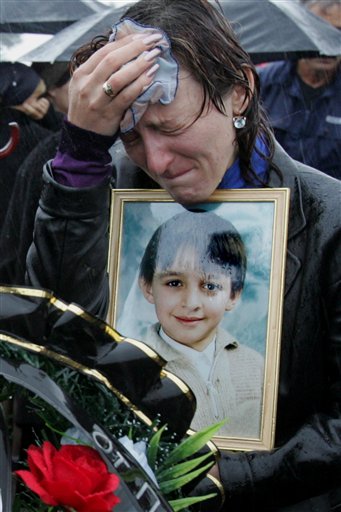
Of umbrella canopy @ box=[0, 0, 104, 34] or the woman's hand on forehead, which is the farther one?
umbrella canopy @ box=[0, 0, 104, 34]

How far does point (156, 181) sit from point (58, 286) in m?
0.28

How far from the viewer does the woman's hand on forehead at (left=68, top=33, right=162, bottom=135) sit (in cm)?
189

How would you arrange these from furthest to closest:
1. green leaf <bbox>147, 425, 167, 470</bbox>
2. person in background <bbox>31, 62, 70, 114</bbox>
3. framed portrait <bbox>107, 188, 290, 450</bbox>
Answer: person in background <bbox>31, 62, 70, 114</bbox> < framed portrait <bbox>107, 188, 290, 450</bbox> < green leaf <bbox>147, 425, 167, 470</bbox>

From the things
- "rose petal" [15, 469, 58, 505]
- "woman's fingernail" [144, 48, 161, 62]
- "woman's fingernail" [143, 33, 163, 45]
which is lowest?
"rose petal" [15, 469, 58, 505]

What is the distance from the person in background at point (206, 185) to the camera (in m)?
1.94

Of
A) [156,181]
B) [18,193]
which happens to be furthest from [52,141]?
[156,181]

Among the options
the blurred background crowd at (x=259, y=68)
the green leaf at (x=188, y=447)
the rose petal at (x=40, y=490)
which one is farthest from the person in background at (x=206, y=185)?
the blurred background crowd at (x=259, y=68)

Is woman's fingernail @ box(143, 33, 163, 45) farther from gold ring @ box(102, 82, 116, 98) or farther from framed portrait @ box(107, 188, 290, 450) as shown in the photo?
framed portrait @ box(107, 188, 290, 450)

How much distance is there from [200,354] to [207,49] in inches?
22.0

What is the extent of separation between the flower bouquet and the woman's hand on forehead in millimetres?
482

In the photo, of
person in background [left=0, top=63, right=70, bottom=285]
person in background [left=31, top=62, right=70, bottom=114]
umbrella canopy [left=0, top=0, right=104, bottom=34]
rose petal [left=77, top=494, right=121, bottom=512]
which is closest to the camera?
rose petal [left=77, top=494, right=121, bottom=512]

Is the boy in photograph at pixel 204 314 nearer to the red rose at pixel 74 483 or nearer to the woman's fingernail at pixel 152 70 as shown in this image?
the woman's fingernail at pixel 152 70

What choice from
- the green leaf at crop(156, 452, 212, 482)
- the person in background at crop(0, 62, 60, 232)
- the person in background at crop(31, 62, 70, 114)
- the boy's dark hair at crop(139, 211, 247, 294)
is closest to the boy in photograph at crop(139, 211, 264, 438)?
the boy's dark hair at crop(139, 211, 247, 294)

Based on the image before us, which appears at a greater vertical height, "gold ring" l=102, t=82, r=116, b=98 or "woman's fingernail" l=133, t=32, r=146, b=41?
"woman's fingernail" l=133, t=32, r=146, b=41
